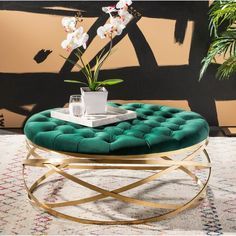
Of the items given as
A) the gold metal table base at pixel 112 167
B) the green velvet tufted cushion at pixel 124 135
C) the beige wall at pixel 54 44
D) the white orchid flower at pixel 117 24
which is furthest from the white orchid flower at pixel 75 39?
the beige wall at pixel 54 44

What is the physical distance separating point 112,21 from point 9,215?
3.34 feet

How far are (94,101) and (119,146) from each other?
0.42 meters

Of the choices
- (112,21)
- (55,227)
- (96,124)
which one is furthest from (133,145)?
(112,21)

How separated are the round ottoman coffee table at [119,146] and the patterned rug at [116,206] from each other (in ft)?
0.15

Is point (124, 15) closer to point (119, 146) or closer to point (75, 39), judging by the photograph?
point (75, 39)

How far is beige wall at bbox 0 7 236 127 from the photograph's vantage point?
3.59 meters

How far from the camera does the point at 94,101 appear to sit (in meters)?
2.09

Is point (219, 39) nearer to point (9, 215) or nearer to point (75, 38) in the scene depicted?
point (75, 38)

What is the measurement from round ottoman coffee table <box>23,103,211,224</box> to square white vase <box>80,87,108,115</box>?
0.12m

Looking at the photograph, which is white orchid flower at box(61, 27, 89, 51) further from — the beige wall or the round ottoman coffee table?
the beige wall

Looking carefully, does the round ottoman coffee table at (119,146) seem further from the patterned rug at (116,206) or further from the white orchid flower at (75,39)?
the white orchid flower at (75,39)

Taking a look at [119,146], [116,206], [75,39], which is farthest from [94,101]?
[116,206]

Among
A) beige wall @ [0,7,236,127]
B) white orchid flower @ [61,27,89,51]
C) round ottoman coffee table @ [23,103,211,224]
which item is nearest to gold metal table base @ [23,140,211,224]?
round ottoman coffee table @ [23,103,211,224]

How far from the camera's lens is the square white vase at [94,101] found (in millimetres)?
2080
